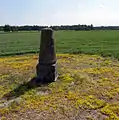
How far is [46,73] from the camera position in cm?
1023

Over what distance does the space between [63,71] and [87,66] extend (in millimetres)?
2186

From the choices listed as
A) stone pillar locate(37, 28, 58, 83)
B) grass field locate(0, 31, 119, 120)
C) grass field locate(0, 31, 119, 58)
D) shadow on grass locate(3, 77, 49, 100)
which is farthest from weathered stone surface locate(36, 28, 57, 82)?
grass field locate(0, 31, 119, 58)

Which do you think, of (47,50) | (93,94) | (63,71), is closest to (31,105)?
(93,94)

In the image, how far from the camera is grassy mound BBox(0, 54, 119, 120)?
7.06 meters

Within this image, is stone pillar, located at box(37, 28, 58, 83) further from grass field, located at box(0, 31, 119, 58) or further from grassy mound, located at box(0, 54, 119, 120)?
grass field, located at box(0, 31, 119, 58)

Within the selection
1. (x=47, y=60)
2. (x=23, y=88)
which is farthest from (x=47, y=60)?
(x=23, y=88)

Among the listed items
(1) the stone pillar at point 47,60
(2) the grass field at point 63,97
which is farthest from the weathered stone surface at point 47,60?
(2) the grass field at point 63,97

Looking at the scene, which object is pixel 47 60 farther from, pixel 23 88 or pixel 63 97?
pixel 63 97

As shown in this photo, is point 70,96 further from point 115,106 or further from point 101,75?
point 101,75

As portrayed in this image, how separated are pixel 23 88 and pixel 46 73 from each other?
4.30 ft

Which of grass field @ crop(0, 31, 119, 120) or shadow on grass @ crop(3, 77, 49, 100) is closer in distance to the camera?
grass field @ crop(0, 31, 119, 120)

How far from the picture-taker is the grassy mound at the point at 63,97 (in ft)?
23.2

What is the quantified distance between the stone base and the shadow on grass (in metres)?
0.18

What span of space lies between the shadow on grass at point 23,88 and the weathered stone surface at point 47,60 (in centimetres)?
24
